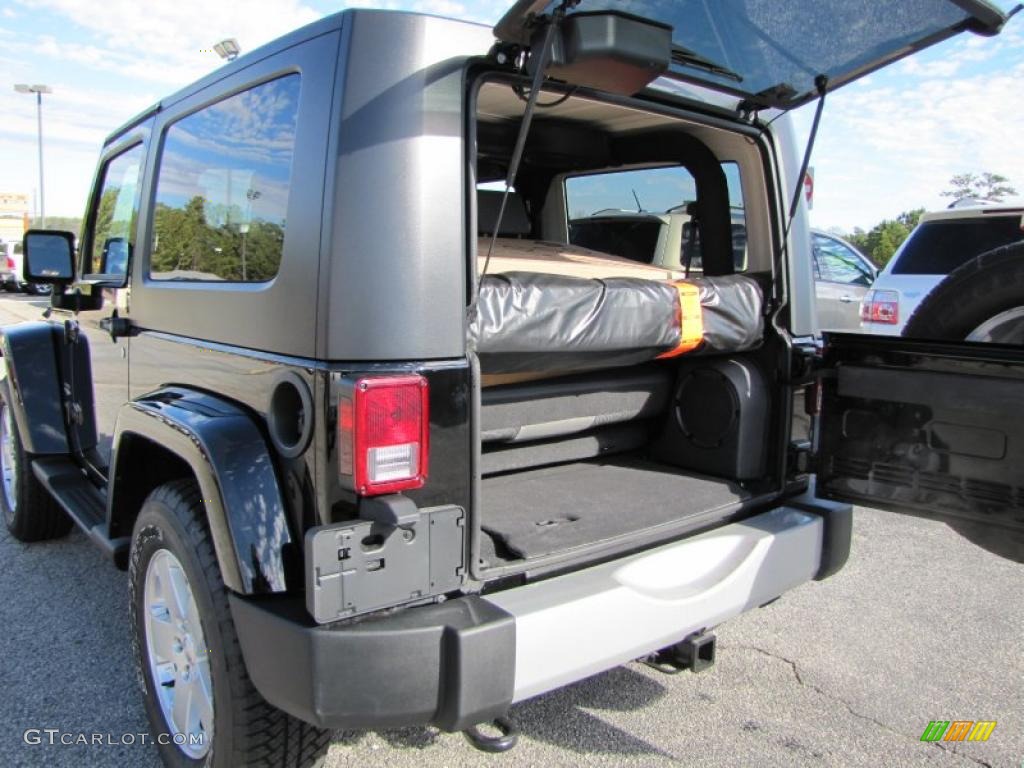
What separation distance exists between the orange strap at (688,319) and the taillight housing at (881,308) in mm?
4285

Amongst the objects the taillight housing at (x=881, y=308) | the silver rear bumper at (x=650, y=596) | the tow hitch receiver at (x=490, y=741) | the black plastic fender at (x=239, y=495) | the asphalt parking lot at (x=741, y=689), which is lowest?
the asphalt parking lot at (x=741, y=689)

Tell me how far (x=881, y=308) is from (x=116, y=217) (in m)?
5.56

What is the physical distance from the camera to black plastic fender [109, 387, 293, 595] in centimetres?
183

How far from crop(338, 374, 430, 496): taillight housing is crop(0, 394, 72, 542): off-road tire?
2903mm

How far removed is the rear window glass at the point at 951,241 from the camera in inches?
244

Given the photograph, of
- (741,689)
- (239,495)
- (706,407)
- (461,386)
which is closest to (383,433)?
(461,386)

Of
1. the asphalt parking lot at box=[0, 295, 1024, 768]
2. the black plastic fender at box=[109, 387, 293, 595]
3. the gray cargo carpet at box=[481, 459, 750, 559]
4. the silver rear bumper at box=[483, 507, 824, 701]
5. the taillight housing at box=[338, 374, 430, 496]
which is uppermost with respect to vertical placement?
the taillight housing at box=[338, 374, 430, 496]

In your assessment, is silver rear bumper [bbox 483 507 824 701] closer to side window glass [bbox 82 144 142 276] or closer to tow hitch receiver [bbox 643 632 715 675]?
tow hitch receiver [bbox 643 632 715 675]

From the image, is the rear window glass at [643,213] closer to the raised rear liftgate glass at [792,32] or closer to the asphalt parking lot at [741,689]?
the raised rear liftgate glass at [792,32]

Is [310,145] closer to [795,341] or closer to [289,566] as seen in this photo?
[289,566]

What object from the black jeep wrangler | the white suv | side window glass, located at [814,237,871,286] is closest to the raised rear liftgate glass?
the black jeep wrangler

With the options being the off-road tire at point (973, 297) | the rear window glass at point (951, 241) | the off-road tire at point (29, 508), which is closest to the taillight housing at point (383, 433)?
the off-road tire at point (973, 297)

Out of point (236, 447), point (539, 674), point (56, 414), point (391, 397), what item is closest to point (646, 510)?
point (539, 674)

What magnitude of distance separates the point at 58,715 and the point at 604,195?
3315 millimetres
